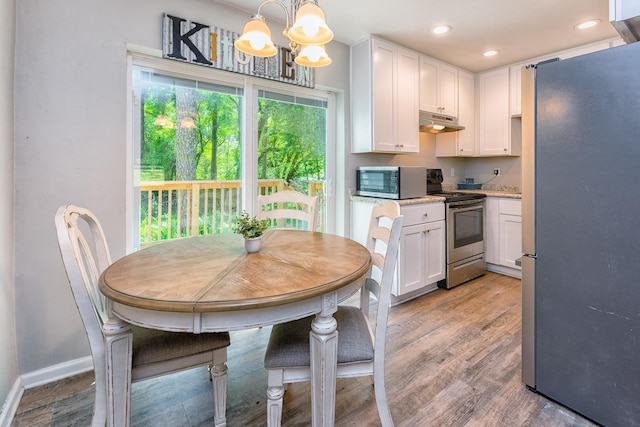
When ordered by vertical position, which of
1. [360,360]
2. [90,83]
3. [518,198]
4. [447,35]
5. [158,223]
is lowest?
[360,360]

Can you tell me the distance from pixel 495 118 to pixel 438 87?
33.7 inches

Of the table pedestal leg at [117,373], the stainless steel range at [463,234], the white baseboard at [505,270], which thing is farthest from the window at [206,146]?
the white baseboard at [505,270]

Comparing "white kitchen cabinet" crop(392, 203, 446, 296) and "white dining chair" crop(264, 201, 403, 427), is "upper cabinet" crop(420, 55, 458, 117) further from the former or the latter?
"white dining chair" crop(264, 201, 403, 427)

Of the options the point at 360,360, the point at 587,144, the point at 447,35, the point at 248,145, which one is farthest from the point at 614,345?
the point at 447,35

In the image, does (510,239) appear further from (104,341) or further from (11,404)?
(11,404)

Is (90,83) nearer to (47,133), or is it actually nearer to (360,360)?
(47,133)

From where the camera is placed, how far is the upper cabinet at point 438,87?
3324 millimetres

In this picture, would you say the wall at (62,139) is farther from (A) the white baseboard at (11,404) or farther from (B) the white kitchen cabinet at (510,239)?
(B) the white kitchen cabinet at (510,239)

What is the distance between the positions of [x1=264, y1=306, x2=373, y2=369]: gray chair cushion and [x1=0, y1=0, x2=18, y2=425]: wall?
1324 mm

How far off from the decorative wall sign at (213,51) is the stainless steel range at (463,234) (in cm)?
197

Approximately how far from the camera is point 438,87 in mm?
3482

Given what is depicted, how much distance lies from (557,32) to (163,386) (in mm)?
4087

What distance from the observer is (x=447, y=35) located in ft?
9.41

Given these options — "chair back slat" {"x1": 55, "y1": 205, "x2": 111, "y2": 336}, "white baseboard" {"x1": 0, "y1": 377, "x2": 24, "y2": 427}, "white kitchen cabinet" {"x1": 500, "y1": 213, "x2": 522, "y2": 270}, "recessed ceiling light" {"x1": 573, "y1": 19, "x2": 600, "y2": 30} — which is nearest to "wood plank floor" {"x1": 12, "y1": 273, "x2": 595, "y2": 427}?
"white baseboard" {"x1": 0, "y1": 377, "x2": 24, "y2": 427}
